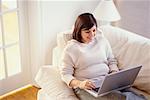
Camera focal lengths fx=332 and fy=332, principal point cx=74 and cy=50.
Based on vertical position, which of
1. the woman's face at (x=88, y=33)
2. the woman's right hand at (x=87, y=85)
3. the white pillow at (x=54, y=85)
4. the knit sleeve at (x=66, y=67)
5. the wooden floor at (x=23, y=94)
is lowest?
the wooden floor at (x=23, y=94)

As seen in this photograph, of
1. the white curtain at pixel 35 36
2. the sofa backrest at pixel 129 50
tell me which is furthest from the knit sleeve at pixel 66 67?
the white curtain at pixel 35 36

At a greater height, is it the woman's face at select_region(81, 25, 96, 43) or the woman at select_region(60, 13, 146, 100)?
the woman's face at select_region(81, 25, 96, 43)

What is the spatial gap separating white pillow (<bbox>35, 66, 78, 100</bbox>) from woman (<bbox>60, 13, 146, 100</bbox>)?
0.06 meters

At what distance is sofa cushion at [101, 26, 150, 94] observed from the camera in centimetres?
234

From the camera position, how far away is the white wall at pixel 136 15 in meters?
3.20

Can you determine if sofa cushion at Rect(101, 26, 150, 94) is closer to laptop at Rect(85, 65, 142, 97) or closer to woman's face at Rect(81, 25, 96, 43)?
laptop at Rect(85, 65, 142, 97)

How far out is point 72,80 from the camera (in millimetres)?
2180

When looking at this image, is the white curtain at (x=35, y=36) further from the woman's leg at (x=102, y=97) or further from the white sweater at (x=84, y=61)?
the woman's leg at (x=102, y=97)

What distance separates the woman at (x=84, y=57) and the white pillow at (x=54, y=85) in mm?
59

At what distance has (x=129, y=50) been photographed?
2.45 meters

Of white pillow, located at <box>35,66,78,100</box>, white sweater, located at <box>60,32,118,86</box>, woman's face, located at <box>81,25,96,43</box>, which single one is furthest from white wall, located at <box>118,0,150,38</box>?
white pillow, located at <box>35,66,78,100</box>

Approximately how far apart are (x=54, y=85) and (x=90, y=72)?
0.26 metres

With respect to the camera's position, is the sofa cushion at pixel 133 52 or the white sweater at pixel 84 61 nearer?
the white sweater at pixel 84 61

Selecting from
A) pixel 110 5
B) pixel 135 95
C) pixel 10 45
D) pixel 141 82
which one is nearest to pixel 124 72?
pixel 135 95
